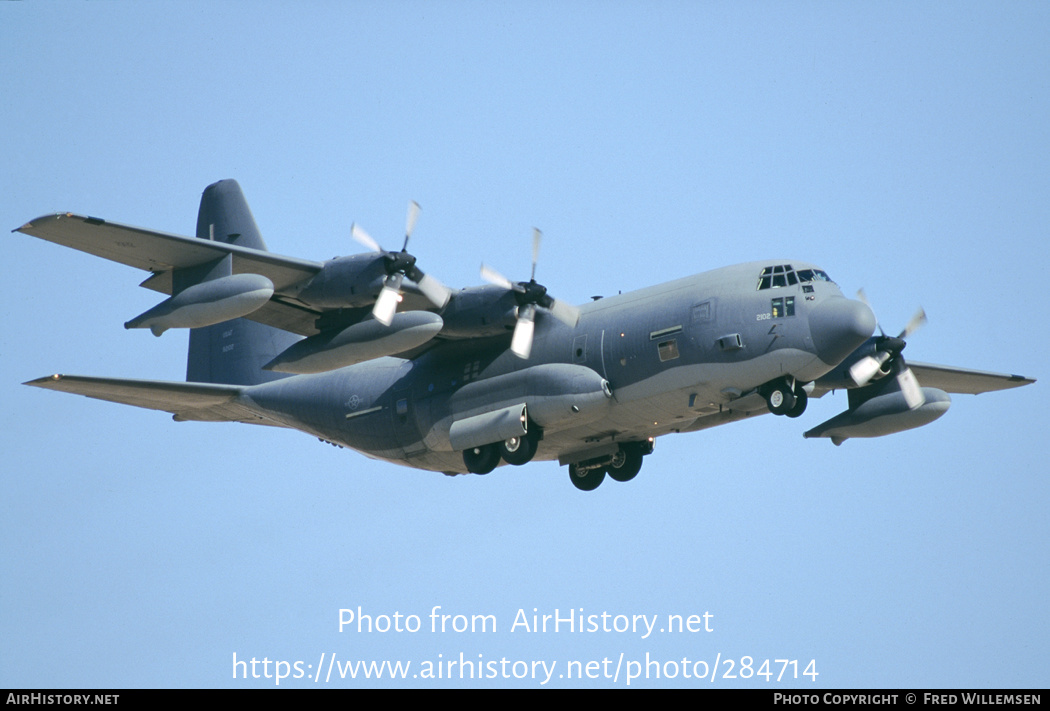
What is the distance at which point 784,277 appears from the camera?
24219mm

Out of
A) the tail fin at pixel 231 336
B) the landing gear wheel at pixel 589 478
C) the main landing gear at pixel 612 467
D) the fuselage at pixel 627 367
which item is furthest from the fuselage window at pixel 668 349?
the tail fin at pixel 231 336

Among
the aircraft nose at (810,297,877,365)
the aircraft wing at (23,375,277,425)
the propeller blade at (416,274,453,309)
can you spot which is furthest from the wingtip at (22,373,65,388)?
the aircraft nose at (810,297,877,365)

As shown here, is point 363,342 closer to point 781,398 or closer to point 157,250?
point 157,250

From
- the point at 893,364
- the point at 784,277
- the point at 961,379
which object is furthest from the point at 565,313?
the point at 961,379

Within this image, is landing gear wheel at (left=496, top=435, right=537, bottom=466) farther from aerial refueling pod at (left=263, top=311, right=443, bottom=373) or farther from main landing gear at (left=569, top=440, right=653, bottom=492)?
aerial refueling pod at (left=263, top=311, right=443, bottom=373)

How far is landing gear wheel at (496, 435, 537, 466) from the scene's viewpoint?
1013 inches

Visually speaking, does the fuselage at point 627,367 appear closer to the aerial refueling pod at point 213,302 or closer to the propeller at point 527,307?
the propeller at point 527,307

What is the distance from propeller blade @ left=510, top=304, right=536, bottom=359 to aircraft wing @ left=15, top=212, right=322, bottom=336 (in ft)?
14.1

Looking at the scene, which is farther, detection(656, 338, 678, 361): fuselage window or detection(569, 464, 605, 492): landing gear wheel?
detection(569, 464, 605, 492): landing gear wheel

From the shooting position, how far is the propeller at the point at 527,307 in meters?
25.3
